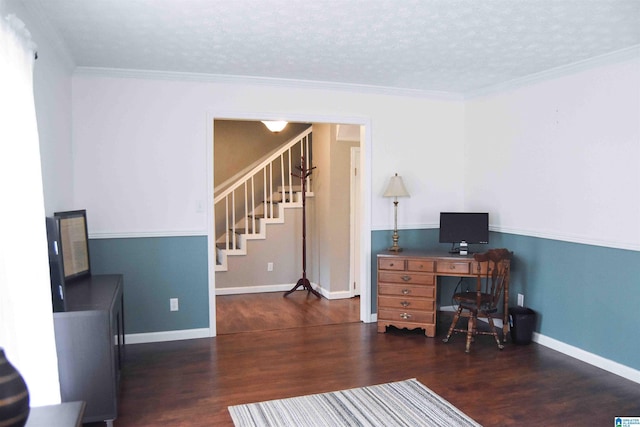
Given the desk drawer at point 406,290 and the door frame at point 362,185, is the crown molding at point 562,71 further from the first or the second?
the desk drawer at point 406,290

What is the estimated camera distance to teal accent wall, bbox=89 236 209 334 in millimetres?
4230

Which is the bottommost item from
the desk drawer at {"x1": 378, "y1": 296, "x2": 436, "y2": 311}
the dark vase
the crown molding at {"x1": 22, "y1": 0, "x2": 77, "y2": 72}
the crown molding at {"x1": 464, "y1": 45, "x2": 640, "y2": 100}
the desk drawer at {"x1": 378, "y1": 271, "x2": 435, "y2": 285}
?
the desk drawer at {"x1": 378, "y1": 296, "x2": 436, "y2": 311}

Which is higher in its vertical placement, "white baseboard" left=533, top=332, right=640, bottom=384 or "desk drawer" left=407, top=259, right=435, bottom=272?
"desk drawer" left=407, top=259, right=435, bottom=272

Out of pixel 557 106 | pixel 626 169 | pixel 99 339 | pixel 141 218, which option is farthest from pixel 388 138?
pixel 99 339

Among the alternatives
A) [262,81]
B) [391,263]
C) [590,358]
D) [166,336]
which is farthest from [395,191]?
[166,336]

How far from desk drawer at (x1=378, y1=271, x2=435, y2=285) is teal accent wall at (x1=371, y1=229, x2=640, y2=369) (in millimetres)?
868

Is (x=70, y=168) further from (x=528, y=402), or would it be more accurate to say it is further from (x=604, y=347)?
(x=604, y=347)

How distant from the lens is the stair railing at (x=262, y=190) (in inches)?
256

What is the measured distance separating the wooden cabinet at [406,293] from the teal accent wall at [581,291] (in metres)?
0.85

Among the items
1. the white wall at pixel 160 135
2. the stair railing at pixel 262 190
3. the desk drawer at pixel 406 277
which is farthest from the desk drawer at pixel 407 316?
the stair railing at pixel 262 190

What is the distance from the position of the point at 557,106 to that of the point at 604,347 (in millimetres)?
1992

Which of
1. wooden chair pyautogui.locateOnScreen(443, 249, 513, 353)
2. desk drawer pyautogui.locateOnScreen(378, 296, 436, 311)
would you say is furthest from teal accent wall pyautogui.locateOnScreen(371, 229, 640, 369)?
desk drawer pyautogui.locateOnScreen(378, 296, 436, 311)

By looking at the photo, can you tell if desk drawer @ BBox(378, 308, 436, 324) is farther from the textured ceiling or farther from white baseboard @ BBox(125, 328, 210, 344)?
the textured ceiling

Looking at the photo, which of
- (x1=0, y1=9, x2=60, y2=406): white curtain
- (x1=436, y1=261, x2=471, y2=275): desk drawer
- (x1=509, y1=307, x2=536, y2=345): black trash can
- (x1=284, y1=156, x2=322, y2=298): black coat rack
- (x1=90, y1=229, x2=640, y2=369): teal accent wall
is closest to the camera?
(x1=0, y1=9, x2=60, y2=406): white curtain
